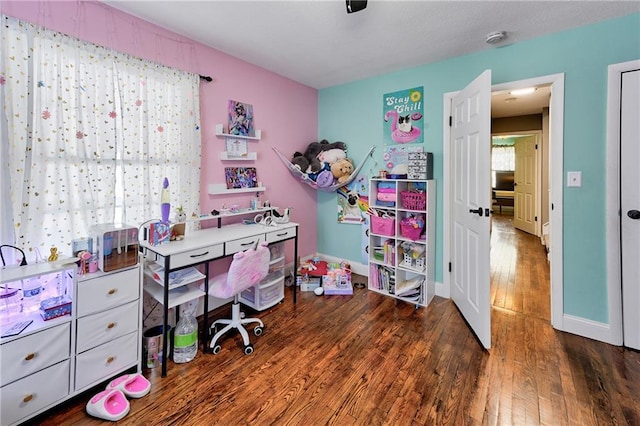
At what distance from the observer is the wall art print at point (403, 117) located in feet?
10.1

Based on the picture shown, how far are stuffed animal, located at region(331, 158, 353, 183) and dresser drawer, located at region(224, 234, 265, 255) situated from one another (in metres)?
1.33

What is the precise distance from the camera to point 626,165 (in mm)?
2104

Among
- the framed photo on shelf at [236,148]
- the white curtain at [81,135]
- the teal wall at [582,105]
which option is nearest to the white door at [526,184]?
the teal wall at [582,105]

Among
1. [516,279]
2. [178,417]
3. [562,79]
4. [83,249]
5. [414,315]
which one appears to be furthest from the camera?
[516,279]

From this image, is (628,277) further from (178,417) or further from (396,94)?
(178,417)

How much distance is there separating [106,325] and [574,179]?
342cm

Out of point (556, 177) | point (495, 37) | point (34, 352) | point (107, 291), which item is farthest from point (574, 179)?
point (34, 352)

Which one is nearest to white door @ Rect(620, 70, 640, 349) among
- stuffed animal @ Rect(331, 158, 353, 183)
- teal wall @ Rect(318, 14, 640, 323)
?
teal wall @ Rect(318, 14, 640, 323)

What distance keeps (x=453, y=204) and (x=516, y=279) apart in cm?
152

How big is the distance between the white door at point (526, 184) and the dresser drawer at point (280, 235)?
5354 mm

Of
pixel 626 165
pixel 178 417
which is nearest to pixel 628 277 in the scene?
pixel 626 165

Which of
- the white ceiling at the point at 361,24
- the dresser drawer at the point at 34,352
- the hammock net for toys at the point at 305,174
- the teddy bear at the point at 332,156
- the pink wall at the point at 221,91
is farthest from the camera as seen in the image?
the teddy bear at the point at 332,156

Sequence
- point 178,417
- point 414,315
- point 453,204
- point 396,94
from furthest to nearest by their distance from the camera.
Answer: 1. point 396,94
2. point 453,204
3. point 414,315
4. point 178,417

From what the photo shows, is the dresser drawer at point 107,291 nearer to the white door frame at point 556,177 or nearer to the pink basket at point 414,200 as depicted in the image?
the pink basket at point 414,200
